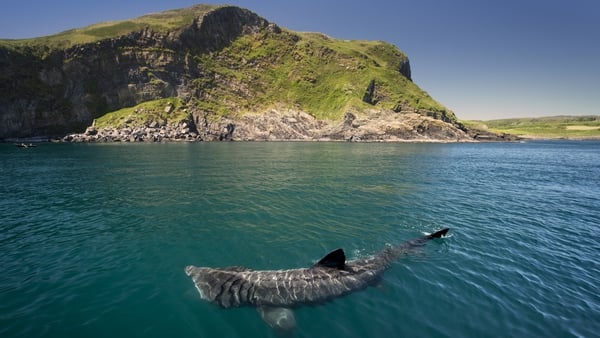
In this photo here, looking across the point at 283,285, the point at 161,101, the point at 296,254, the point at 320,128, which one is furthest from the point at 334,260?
the point at 161,101

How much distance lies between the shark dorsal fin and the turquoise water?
4.58 feet

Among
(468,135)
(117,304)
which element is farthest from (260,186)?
(468,135)

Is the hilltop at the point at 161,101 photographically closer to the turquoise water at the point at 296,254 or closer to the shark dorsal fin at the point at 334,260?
the turquoise water at the point at 296,254

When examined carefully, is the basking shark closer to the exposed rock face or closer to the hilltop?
the hilltop

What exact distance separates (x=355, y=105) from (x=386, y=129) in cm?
2586

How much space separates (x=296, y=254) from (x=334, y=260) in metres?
4.02

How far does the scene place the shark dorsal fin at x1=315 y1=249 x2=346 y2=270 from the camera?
12250 millimetres

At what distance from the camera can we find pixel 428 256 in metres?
16.0

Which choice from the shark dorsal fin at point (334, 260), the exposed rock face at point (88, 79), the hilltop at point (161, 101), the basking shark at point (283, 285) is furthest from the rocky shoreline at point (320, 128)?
the shark dorsal fin at point (334, 260)

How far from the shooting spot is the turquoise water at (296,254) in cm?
1041

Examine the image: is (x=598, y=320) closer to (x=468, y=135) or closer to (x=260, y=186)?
(x=260, y=186)

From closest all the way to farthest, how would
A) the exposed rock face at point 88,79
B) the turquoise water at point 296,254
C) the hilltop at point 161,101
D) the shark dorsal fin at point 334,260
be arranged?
the turquoise water at point 296,254
the shark dorsal fin at point 334,260
the exposed rock face at point 88,79
the hilltop at point 161,101

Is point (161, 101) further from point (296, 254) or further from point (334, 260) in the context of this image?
point (334, 260)

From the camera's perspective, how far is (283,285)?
11.6m
